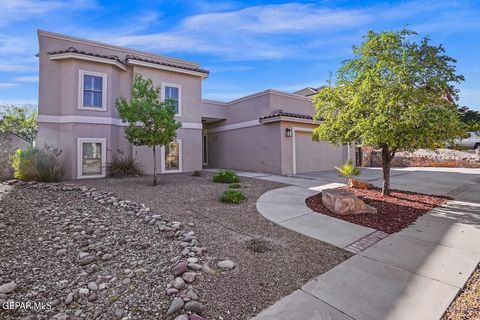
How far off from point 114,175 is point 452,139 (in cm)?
1231

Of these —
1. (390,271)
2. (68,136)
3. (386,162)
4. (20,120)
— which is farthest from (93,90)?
(20,120)

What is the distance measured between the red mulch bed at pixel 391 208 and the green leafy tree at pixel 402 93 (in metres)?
1.71

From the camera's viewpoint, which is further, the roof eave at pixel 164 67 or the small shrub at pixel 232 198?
the roof eave at pixel 164 67

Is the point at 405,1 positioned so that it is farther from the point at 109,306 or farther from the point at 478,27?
the point at 109,306

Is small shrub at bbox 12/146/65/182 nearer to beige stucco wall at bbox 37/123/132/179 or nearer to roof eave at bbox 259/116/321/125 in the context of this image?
beige stucco wall at bbox 37/123/132/179

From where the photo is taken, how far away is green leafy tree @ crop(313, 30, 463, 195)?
5.70m

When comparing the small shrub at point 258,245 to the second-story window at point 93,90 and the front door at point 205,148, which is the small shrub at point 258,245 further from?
the front door at point 205,148

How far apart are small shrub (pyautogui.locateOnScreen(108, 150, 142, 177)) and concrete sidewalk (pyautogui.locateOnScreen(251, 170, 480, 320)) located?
7.56m

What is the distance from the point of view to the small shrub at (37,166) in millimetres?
8797

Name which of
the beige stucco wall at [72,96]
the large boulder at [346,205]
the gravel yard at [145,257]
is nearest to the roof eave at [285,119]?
the beige stucco wall at [72,96]

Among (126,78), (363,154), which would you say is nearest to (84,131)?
(126,78)

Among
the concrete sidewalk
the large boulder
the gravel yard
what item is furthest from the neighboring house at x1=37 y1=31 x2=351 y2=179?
the gravel yard

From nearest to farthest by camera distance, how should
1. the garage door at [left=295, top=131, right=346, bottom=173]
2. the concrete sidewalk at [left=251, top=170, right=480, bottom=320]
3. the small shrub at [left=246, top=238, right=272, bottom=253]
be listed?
the concrete sidewalk at [left=251, top=170, right=480, bottom=320]
the small shrub at [left=246, top=238, right=272, bottom=253]
the garage door at [left=295, top=131, right=346, bottom=173]

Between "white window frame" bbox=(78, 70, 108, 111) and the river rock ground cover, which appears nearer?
the river rock ground cover
